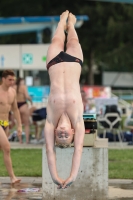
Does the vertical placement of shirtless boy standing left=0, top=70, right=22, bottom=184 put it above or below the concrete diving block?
above

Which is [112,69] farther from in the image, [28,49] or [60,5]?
[28,49]

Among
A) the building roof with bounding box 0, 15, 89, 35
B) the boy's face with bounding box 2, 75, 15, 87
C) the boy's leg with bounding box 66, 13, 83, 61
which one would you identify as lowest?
the boy's face with bounding box 2, 75, 15, 87

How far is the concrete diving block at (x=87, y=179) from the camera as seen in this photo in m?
8.80

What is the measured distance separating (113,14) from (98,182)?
44853mm

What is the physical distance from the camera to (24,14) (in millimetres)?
52125

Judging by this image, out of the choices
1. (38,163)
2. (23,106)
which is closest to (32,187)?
(38,163)

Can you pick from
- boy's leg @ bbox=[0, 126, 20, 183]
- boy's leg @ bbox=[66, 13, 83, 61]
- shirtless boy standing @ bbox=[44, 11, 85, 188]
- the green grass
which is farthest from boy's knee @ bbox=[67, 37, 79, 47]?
the green grass

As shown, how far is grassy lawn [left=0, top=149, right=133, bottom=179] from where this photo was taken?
1158 centimetres

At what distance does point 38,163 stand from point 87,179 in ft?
13.9

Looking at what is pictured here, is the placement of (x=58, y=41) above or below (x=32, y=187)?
above

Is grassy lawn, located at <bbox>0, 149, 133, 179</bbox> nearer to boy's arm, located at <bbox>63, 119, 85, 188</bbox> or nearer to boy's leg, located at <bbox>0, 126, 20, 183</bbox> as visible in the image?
boy's leg, located at <bbox>0, 126, 20, 183</bbox>

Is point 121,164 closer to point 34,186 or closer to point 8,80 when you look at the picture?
point 34,186

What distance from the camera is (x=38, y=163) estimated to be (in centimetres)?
1294

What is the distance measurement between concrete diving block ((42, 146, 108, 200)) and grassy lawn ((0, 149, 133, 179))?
2.42 metres
